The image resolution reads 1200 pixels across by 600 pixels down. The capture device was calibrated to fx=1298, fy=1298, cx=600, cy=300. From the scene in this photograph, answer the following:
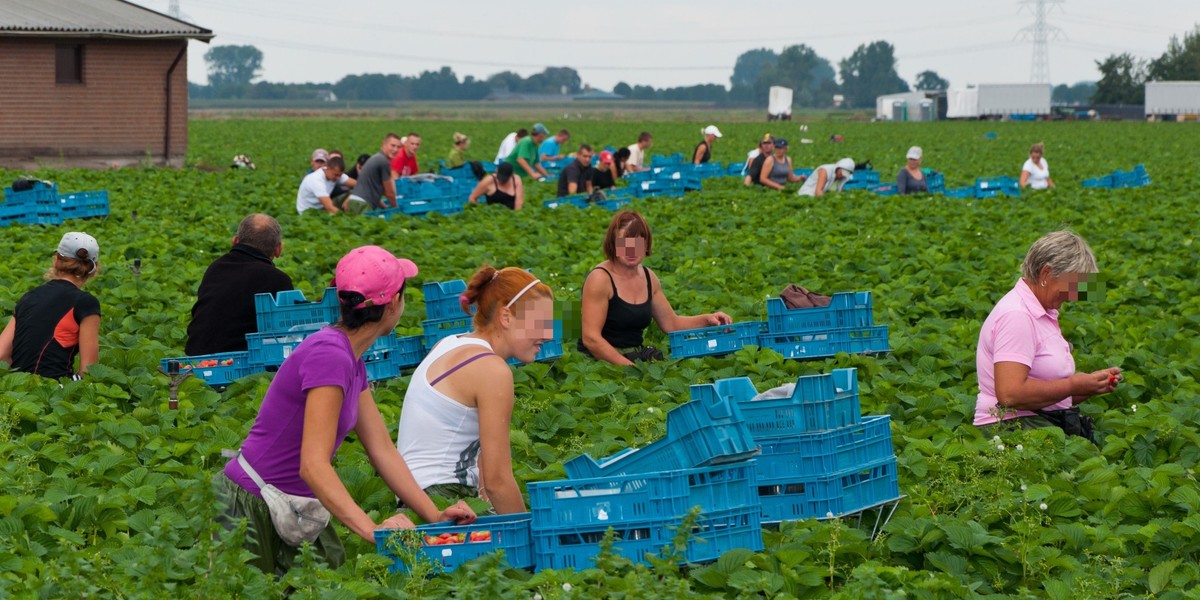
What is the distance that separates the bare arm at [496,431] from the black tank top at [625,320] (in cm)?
314

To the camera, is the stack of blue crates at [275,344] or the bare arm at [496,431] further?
the stack of blue crates at [275,344]

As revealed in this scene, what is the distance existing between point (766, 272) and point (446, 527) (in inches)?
309

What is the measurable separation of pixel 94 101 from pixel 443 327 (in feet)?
70.2

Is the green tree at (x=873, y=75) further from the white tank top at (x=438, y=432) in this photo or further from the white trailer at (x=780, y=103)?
the white tank top at (x=438, y=432)

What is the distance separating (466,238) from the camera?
45.0ft

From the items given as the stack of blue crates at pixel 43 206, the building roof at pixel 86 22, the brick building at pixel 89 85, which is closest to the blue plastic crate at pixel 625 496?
the stack of blue crates at pixel 43 206

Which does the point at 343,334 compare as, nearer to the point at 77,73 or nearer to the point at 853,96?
the point at 77,73

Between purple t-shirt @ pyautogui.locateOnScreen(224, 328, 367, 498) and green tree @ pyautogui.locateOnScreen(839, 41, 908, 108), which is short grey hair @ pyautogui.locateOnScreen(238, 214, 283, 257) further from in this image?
green tree @ pyautogui.locateOnScreen(839, 41, 908, 108)

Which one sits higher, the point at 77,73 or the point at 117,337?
the point at 77,73

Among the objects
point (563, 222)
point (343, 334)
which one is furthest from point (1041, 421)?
point (563, 222)

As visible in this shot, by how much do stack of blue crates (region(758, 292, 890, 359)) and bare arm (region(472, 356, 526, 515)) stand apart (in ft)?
12.5

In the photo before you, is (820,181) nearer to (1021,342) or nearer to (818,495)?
(1021,342)

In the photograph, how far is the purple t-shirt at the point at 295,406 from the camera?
376 centimetres

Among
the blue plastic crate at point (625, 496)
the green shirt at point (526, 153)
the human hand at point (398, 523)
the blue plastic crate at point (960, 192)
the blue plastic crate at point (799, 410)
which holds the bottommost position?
the human hand at point (398, 523)
